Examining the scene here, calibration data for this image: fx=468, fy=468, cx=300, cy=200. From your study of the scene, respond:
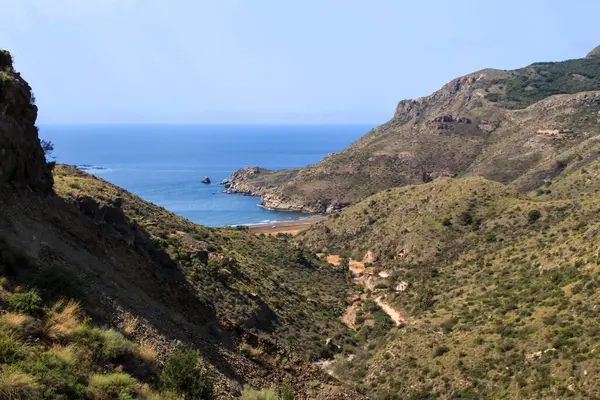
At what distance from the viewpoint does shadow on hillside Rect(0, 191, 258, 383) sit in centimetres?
1229

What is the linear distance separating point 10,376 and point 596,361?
2144 centimetres

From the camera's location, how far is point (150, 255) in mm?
23172

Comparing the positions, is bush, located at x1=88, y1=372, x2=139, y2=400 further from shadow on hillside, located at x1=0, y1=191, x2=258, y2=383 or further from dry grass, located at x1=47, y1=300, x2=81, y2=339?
shadow on hillside, located at x1=0, y1=191, x2=258, y2=383

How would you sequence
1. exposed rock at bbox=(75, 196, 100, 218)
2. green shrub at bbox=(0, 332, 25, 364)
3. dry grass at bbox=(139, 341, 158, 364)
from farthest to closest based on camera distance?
1. exposed rock at bbox=(75, 196, 100, 218)
2. dry grass at bbox=(139, 341, 158, 364)
3. green shrub at bbox=(0, 332, 25, 364)

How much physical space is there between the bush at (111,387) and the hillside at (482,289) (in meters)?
16.9

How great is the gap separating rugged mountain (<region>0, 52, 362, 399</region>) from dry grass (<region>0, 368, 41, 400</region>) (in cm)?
2

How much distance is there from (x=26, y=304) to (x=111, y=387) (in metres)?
2.81

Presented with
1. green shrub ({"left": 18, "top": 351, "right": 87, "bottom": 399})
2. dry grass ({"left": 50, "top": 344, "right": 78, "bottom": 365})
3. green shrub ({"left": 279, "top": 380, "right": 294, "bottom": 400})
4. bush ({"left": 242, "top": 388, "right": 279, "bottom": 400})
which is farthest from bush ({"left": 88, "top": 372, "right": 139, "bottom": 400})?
green shrub ({"left": 279, "top": 380, "right": 294, "bottom": 400})

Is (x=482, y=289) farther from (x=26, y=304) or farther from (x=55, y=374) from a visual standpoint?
(x=55, y=374)

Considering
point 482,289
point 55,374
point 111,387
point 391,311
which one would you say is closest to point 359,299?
point 391,311

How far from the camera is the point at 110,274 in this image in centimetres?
1492

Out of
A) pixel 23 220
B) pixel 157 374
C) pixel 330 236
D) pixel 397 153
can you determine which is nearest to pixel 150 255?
pixel 23 220

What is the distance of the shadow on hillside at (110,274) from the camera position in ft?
40.3

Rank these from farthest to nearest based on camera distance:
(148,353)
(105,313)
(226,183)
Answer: (226,183) < (105,313) < (148,353)
